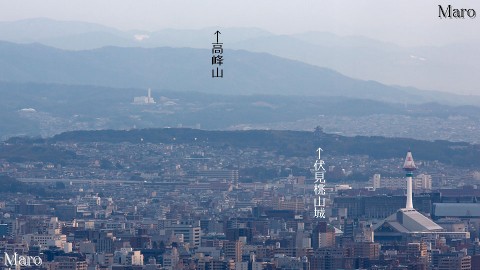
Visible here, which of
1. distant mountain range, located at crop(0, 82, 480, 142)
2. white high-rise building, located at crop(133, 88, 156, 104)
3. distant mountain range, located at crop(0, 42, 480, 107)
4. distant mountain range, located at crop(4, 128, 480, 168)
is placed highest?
distant mountain range, located at crop(0, 42, 480, 107)

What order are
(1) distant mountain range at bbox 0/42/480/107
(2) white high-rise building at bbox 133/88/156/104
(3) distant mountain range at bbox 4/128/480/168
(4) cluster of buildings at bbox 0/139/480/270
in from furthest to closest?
(1) distant mountain range at bbox 0/42/480/107
(2) white high-rise building at bbox 133/88/156/104
(3) distant mountain range at bbox 4/128/480/168
(4) cluster of buildings at bbox 0/139/480/270

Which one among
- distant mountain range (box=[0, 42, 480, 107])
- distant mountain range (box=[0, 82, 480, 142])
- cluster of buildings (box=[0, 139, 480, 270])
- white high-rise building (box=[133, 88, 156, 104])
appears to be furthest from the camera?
distant mountain range (box=[0, 42, 480, 107])

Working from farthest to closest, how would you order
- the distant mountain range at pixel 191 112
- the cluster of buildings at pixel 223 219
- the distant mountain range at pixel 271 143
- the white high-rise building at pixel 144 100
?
the white high-rise building at pixel 144 100 → the distant mountain range at pixel 191 112 → the distant mountain range at pixel 271 143 → the cluster of buildings at pixel 223 219

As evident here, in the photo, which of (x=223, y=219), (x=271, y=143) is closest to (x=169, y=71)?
(x=271, y=143)

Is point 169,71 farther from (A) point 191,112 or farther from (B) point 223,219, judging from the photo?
(B) point 223,219

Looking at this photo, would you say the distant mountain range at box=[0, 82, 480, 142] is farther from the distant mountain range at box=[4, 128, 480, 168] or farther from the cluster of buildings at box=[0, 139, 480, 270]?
the cluster of buildings at box=[0, 139, 480, 270]

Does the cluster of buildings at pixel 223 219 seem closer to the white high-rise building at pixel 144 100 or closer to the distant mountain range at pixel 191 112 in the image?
the distant mountain range at pixel 191 112

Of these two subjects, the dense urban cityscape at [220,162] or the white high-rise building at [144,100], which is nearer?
the dense urban cityscape at [220,162]

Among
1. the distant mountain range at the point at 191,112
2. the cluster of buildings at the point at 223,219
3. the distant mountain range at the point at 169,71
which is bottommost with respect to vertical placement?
the cluster of buildings at the point at 223,219

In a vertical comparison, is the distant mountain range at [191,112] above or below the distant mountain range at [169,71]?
below

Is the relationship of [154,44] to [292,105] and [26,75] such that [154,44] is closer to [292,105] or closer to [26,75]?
[26,75]

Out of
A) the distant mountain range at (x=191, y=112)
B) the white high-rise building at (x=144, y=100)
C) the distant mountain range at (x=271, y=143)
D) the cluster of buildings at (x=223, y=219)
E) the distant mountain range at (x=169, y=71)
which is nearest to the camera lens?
the cluster of buildings at (x=223, y=219)
